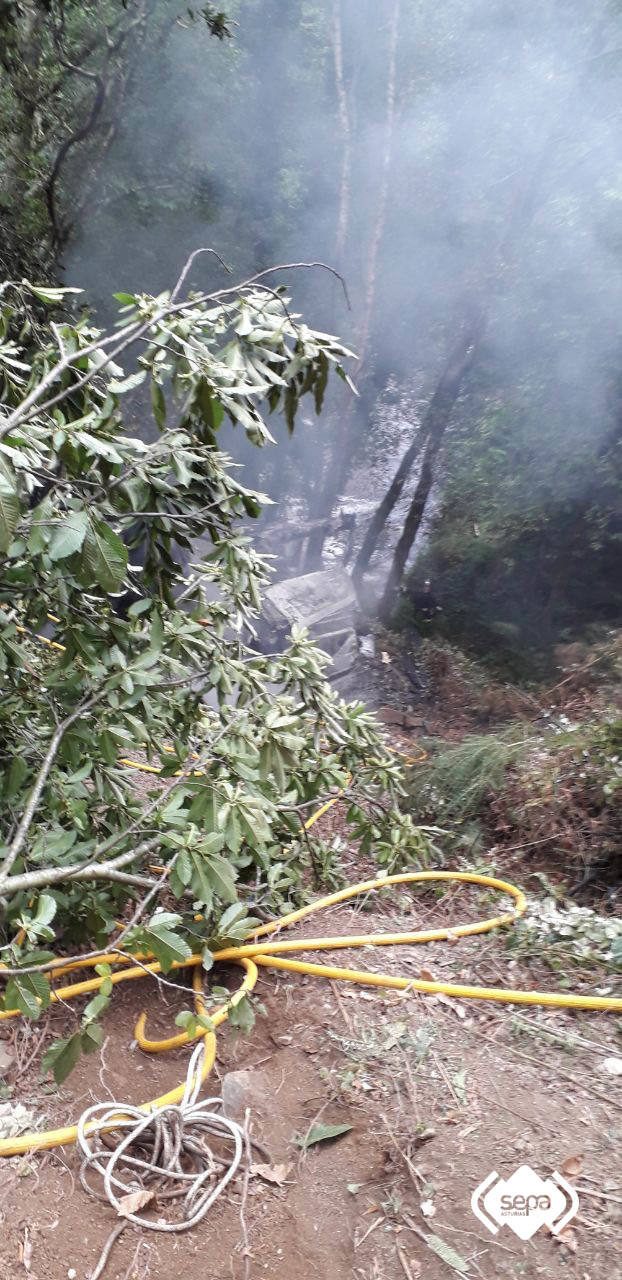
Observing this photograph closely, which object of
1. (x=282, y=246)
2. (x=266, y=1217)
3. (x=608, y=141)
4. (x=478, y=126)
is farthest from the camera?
(x=282, y=246)

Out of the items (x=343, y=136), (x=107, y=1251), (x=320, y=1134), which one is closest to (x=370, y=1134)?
(x=320, y=1134)

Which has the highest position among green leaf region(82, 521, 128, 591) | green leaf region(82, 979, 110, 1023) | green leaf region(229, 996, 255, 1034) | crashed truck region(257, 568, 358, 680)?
green leaf region(82, 521, 128, 591)

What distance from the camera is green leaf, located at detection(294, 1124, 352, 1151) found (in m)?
1.55

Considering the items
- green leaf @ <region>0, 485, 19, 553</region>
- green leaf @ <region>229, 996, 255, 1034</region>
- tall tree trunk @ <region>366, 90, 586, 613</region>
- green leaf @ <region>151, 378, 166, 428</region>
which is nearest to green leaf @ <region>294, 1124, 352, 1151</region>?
green leaf @ <region>229, 996, 255, 1034</region>

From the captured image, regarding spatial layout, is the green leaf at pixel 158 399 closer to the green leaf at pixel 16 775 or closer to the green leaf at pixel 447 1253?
the green leaf at pixel 16 775

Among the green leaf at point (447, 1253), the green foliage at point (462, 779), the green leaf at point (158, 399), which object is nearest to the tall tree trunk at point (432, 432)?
the green foliage at point (462, 779)

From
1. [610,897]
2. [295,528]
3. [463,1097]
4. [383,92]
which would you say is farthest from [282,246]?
[463,1097]

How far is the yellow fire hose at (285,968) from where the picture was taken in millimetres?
1598

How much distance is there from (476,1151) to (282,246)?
21.9ft

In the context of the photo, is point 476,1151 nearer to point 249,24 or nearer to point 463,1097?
point 463,1097

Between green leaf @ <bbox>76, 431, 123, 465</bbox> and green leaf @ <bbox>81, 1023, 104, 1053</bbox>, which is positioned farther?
green leaf @ <bbox>76, 431, 123, 465</bbox>

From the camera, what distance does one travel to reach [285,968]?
2.02 meters

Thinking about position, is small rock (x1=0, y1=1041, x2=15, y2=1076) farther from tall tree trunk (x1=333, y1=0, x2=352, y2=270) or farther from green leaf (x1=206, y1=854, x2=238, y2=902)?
tall tree trunk (x1=333, y1=0, x2=352, y2=270)

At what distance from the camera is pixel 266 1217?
1.42 meters
